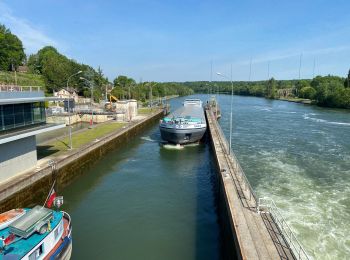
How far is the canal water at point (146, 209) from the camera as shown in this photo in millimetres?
15653

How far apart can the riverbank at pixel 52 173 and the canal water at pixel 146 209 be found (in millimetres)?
963

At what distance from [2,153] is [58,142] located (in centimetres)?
1289

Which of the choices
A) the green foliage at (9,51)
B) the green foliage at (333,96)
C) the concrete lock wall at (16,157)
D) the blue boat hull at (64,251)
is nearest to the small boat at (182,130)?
the concrete lock wall at (16,157)

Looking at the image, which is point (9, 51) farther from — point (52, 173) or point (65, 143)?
point (52, 173)

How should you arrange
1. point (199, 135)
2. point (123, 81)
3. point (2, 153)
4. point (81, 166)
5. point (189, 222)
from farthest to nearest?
point (123, 81) < point (199, 135) < point (81, 166) < point (2, 153) < point (189, 222)

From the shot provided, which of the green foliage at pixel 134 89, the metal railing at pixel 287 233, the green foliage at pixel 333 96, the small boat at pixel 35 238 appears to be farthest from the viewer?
the green foliage at pixel 134 89

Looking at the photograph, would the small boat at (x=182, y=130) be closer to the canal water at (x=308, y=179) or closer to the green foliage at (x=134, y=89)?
the canal water at (x=308, y=179)

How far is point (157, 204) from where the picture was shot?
835 inches

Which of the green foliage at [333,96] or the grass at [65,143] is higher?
the green foliage at [333,96]

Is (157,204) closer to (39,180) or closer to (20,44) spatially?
(39,180)

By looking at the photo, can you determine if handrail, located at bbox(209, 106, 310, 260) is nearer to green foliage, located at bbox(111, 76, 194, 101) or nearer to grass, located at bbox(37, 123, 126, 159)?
grass, located at bbox(37, 123, 126, 159)

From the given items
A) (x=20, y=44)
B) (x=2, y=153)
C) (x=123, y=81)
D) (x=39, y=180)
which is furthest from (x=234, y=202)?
(x=123, y=81)

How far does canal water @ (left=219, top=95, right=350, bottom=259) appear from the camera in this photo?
1644cm

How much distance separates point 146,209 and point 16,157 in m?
9.87
